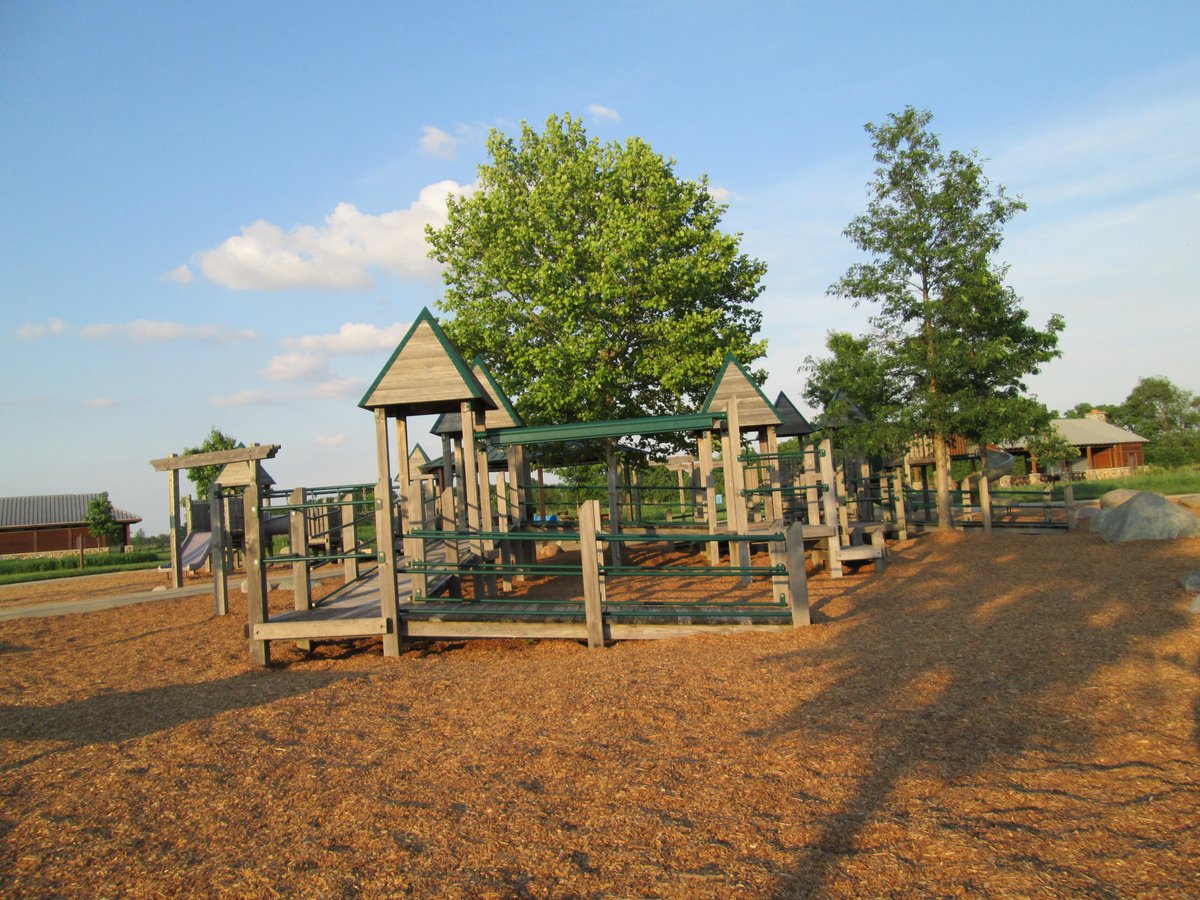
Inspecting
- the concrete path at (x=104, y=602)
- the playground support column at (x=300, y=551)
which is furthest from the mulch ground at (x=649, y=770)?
the concrete path at (x=104, y=602)

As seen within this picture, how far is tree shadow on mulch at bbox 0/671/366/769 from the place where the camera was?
231 inches

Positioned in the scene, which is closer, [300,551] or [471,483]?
[300,551]

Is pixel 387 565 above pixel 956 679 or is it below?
above

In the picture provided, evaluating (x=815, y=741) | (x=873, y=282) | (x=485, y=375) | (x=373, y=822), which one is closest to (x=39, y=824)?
(x=373, y=822)

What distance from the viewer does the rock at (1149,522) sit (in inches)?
601

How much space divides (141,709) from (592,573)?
4.30 m

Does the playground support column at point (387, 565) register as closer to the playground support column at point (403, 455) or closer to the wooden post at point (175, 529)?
the playground support column at point (403, 455)

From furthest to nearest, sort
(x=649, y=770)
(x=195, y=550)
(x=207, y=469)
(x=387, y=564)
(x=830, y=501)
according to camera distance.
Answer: (x=207, y=469)
(x=195, y=550)
(x=830, y=501)
(x=387, y=564)
(x=649, y=770)

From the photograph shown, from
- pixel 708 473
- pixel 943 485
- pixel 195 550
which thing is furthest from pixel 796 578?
pixel 195 550

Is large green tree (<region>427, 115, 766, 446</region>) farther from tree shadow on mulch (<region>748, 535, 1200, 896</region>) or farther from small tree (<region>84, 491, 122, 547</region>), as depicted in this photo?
small tree (<region>84, 491, 122, 547</region>)

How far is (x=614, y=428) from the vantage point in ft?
40.3

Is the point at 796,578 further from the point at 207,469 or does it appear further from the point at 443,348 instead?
the point at 207,469

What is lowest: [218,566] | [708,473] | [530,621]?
[530,621]

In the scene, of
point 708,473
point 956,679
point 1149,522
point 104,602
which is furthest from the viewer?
point 104,602
